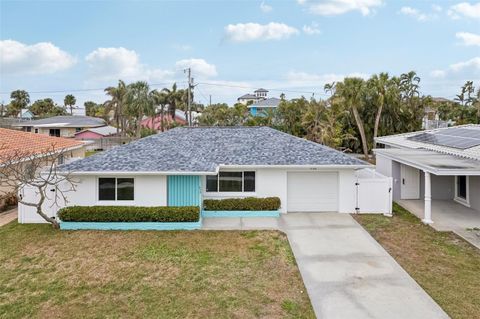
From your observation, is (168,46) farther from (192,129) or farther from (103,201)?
(103,201)

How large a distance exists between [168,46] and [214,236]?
63.6 feet

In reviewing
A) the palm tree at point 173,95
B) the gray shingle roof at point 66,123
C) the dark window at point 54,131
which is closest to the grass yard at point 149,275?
the palm tree at point 173,95

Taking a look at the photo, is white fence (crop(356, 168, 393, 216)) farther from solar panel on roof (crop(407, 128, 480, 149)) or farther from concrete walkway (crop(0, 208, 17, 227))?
concrete walkway (crop(0, 208, 17, 227))

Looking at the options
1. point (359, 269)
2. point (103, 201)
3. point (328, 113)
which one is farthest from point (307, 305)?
point (328, 113)

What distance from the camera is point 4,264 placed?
35.9 ft

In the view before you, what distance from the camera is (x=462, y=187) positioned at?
59.2ft

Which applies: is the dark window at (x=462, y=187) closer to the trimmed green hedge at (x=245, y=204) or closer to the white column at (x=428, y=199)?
the white column at (x=428, y=199)

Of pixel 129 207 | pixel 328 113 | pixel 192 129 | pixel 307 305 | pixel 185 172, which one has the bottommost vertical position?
pixel 307 305

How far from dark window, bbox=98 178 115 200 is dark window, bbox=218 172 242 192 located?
480 centimetres

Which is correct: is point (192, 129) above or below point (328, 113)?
below

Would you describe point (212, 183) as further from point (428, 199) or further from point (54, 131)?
point (54, 131)

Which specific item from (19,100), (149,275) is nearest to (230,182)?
(149,275)

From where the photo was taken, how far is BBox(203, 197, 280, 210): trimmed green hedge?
1598 centimetres

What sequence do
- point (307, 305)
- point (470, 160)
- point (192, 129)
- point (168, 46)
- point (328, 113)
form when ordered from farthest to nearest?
point (328, 113) → point (168, 46) → point (192, 129) → point (470, 160) → point (307, 305)
